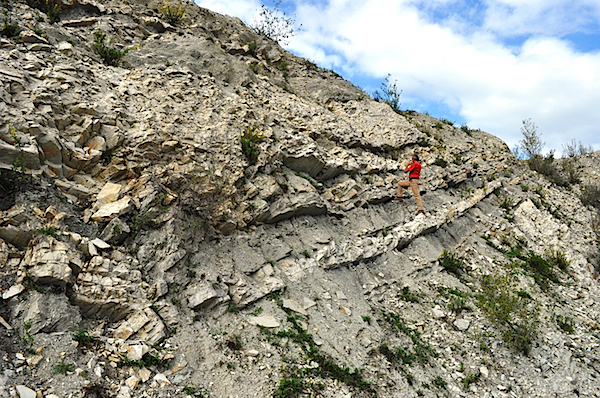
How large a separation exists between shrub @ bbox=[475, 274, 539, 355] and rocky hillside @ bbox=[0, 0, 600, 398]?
6cm

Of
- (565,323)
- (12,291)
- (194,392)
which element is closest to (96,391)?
(194,392)

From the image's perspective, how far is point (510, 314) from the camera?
8.88m

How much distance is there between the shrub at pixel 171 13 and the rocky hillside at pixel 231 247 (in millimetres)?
188

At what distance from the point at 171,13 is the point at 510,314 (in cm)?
1502

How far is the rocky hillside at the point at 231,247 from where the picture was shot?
544 centimetres

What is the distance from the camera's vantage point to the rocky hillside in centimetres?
544

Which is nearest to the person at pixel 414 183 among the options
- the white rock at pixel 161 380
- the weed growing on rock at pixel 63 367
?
the white rock at pixel 161 380

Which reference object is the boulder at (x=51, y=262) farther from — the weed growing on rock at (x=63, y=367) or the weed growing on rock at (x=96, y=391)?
the weed growing on rock at (x=96, y=391)

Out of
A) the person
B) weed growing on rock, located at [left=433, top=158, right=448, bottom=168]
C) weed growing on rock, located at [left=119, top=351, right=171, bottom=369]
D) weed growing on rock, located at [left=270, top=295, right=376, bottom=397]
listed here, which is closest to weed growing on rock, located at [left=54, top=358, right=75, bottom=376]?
weed growing on rock, located at [left=119, top=351, right=171, bottom=369]

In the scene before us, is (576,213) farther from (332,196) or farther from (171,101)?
(171,101)

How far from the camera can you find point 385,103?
16.5 metres

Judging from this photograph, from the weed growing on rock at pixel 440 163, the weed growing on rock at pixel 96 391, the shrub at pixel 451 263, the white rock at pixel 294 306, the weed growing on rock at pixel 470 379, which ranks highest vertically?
the weed growing on rock at pixel 440 163

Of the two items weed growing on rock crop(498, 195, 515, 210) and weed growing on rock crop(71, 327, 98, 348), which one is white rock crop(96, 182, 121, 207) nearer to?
weed growing on rock crop(71, 327, 98, 348)

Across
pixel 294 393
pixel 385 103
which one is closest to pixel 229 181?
pixel 294 393
